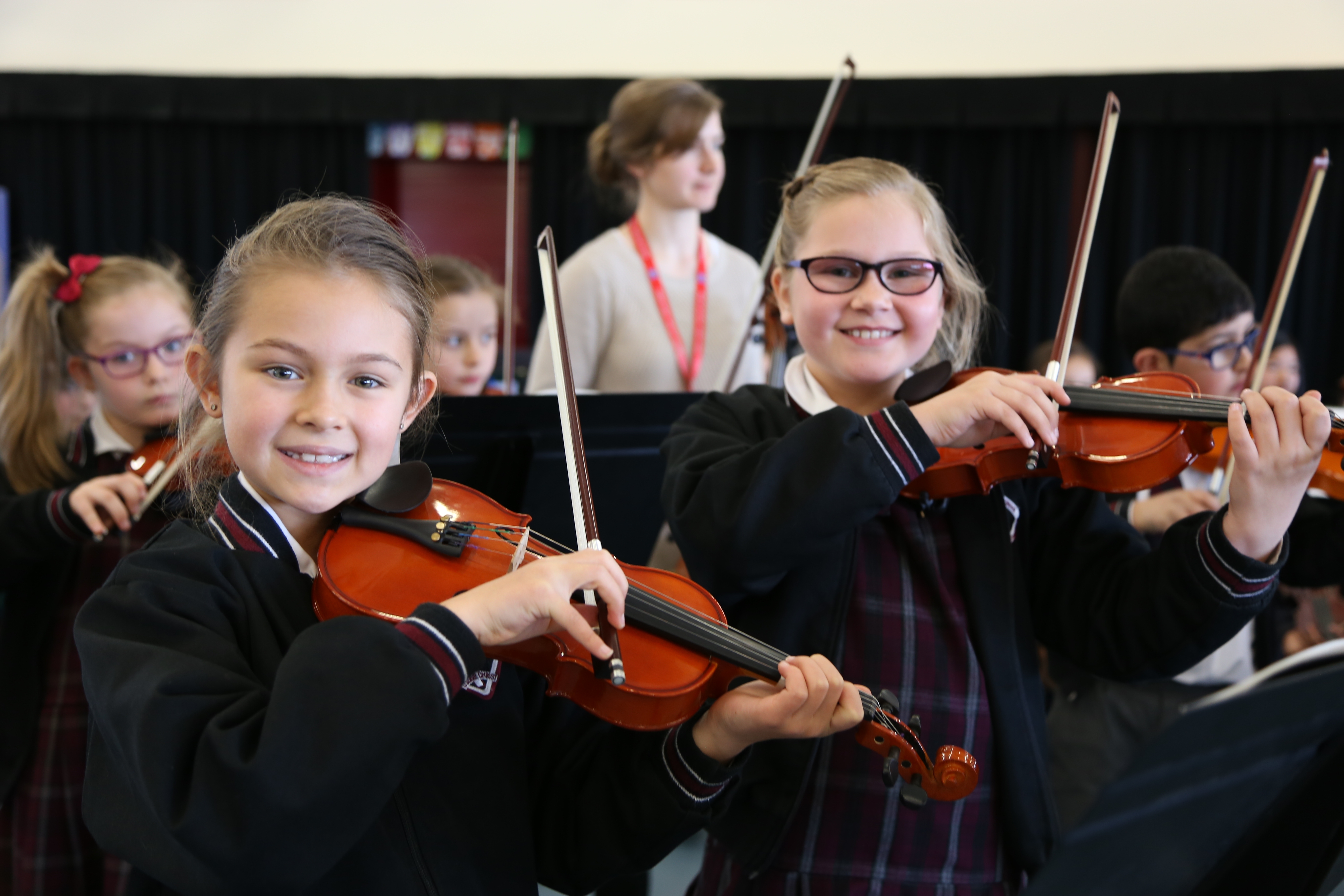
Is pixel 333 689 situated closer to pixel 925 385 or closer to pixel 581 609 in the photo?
pixel 581 609

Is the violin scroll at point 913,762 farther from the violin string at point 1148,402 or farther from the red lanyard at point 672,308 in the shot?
the red lanyard at point 672,308

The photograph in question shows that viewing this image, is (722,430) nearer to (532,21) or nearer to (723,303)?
(723,303)

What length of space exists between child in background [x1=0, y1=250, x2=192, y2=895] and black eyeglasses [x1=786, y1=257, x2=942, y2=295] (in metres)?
0.92

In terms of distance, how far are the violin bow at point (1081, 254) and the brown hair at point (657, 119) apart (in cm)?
115

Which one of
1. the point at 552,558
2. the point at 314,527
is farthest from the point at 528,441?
the point at 552,558

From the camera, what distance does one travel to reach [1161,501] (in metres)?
1.72

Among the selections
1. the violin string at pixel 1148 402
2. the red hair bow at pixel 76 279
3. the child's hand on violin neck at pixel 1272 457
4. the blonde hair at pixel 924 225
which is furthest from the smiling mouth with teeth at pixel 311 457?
the red hair bow at pixel 76 279

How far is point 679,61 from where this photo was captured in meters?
4.95

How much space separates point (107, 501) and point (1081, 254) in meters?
1.33

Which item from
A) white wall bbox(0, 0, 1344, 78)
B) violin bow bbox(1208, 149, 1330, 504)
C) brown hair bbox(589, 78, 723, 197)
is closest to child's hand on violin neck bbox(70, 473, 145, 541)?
brown hair bbox(589, 78, 723, 197)

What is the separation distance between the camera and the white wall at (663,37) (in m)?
4.53

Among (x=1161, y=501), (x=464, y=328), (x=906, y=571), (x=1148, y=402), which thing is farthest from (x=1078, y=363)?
(x=906, y=571)

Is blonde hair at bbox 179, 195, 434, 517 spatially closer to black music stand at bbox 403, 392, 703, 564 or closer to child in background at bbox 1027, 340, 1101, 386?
black music stand at bbox 403, 392, 703, 564

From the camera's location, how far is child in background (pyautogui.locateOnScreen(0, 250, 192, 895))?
148 centimetres
